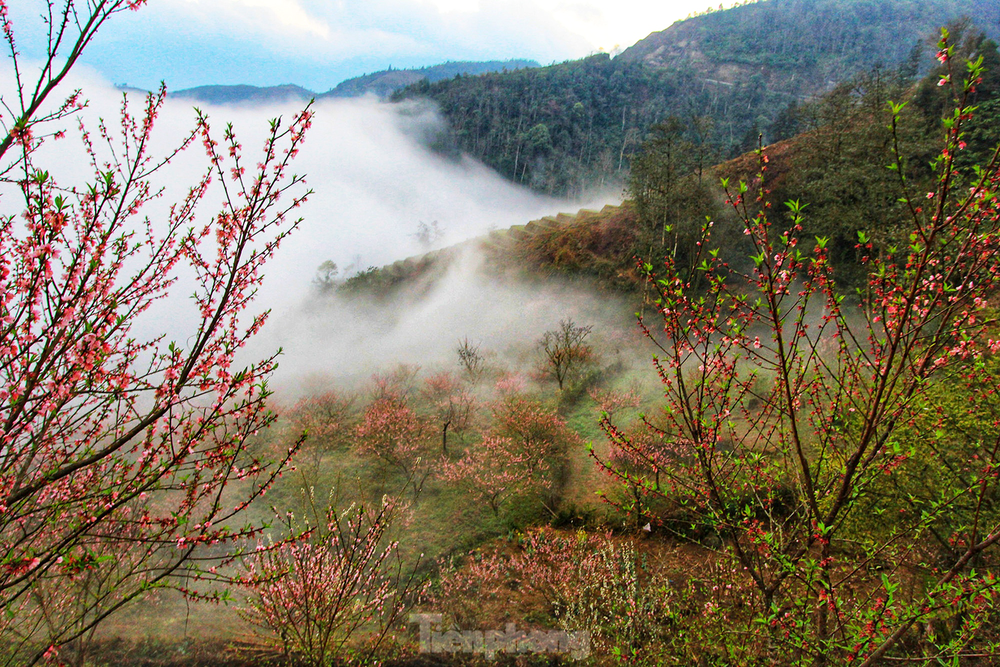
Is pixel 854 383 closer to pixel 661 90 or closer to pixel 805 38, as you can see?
pixel 661 90

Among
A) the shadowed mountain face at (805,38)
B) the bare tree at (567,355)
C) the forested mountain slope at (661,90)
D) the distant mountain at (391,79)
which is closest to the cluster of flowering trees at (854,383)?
the bare tree at (567,355)

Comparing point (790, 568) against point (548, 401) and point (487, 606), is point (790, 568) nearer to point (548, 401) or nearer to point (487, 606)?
point (487, 606)

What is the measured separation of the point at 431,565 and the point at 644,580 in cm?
535

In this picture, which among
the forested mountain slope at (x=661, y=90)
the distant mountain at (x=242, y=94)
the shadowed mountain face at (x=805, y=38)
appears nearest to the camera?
the forested mountain slope at (x=661, y=90)

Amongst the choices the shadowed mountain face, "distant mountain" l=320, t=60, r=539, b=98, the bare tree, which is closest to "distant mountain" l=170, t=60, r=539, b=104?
"distant mountain" l=320, t=60, r=539, b=98

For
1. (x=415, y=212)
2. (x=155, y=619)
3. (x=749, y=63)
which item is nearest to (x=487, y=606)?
(x=155, y=619)

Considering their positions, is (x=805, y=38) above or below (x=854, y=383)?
above

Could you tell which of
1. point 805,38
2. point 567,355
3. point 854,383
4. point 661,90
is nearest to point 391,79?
point 661,90

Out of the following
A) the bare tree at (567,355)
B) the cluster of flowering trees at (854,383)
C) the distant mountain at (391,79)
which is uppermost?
the distant mountain at (391,79)

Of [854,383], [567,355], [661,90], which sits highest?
[661,90]

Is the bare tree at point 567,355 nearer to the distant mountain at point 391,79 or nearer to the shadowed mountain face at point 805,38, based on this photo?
the shadowed mountain face at point 805,38

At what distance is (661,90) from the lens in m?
90.4

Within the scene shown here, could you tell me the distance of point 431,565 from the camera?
1180 centimetres

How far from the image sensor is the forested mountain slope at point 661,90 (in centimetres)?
7675
